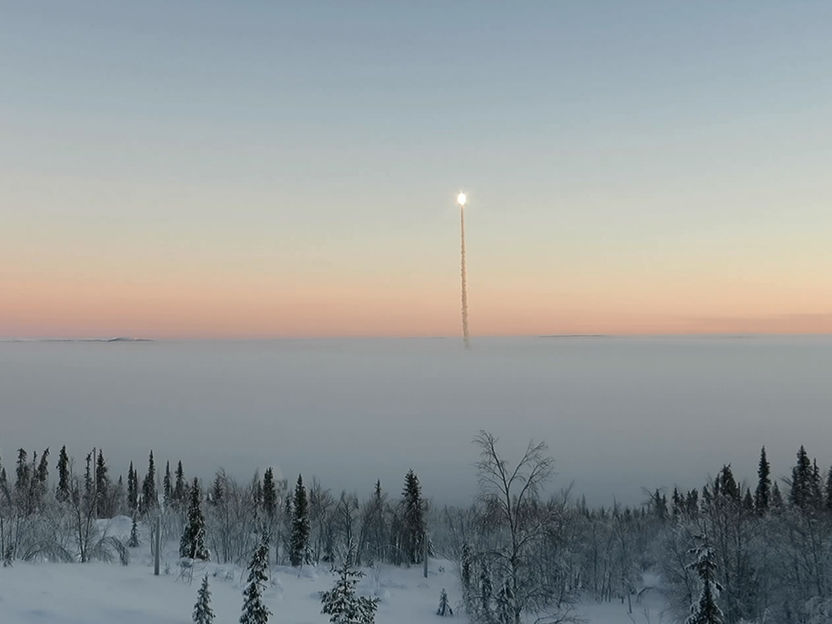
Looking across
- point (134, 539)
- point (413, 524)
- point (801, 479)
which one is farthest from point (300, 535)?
point (801, 479)

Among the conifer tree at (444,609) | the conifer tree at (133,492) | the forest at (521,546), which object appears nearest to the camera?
the forest at (521,546)

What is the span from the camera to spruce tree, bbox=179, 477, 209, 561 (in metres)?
68.5

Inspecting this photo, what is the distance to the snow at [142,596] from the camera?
30578 millimetres

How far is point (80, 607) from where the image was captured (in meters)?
31.6

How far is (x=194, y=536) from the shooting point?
69.5 m

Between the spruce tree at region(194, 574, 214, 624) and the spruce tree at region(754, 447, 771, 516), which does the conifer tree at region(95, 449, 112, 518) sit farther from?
the spruce tree at region(754, 447, 771, 516)

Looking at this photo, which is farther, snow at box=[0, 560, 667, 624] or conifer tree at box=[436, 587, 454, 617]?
conifer tree at box=[436, 587, 454, 617]

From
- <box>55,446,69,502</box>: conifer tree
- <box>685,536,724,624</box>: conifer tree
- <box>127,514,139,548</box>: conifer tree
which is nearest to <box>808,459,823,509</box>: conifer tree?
<box>685,536,724,624</box>: conifer tree

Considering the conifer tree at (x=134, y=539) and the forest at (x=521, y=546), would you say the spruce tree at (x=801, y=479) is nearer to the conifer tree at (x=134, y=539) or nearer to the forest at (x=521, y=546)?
the forest at (x=521, y=546)

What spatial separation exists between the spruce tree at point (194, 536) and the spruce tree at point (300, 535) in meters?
12.4

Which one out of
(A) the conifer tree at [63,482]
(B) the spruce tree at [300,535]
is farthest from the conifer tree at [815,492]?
(A) the conifer tree at [63,482]

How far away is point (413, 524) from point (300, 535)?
17.7 metres

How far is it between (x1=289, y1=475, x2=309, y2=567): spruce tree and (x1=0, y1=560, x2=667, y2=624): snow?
1465 centimetres

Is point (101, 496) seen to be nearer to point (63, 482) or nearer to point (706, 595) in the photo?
point (63, 482)
